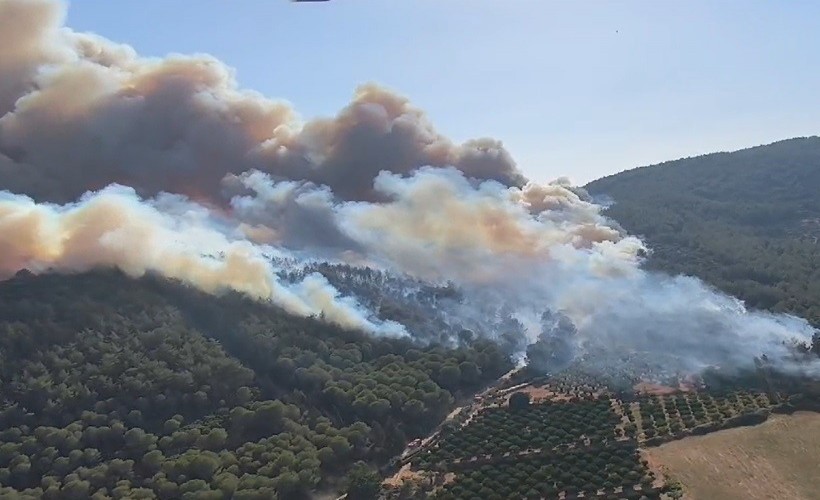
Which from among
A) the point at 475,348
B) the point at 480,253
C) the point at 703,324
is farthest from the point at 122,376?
the point at 703,324

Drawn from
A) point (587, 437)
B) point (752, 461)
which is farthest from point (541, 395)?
point (752, 461)

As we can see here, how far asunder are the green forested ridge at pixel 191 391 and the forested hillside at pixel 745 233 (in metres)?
35.1

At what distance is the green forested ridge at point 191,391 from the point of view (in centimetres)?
6031

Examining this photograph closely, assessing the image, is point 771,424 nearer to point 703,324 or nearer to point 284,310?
point 703,324

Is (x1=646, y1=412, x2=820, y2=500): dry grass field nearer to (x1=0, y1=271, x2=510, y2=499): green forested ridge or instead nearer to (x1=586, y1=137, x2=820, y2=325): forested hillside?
(x1=0, y1=271, x2=510, y2=499): green forested ridge

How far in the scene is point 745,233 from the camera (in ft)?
480

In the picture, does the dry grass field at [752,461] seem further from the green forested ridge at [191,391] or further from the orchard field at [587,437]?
the green forested ridge at [191,391]

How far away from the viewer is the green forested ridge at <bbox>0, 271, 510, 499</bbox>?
60.3m

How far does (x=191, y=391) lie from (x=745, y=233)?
109241mm

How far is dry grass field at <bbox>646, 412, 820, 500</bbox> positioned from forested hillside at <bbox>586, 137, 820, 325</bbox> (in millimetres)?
24964

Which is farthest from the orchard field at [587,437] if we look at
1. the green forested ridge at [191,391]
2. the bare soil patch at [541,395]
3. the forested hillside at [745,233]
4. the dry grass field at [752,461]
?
the forested hillside at [745,233]

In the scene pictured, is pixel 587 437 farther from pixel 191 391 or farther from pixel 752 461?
pixel 191 391

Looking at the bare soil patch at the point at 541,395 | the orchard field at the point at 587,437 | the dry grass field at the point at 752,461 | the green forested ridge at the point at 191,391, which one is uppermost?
Answer: the green forested ridge at the point at 191,391

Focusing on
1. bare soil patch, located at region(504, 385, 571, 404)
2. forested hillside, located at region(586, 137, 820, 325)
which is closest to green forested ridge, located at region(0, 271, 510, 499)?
bare soil patch, located at region(504, 385, 571, 404)
